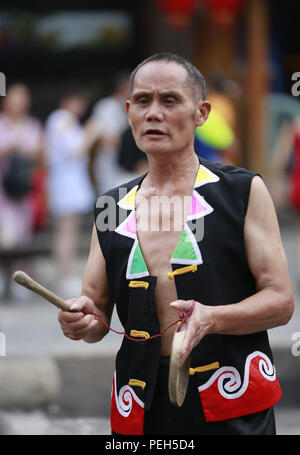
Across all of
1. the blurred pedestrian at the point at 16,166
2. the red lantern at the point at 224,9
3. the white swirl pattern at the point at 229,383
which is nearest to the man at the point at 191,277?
the white swirl pattern at the point at 229,383

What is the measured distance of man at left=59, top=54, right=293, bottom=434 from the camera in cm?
271

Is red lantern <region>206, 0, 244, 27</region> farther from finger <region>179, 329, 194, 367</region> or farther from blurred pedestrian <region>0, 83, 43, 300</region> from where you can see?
finger <region>179, 329, 194, 367</region>

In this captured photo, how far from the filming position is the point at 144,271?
2785 mm

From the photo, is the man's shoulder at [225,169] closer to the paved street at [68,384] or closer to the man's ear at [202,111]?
the man's ear at [202,111]

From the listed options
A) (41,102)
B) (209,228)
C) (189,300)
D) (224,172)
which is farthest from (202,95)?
(41,102)

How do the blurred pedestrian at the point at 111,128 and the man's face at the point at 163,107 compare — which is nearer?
the man's face at the point at 163,107

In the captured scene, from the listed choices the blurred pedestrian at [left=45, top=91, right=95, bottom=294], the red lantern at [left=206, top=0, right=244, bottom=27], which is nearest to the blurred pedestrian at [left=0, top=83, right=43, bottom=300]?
the blurred pedestrian at [left=45, top=91, right=95, bottom=294]

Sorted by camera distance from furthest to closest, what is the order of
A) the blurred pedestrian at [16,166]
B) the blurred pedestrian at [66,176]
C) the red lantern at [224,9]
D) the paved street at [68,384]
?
the red lantern at [224,9] < the blurred pedestrian at [66,176] < the blurred pedestrian at [16,166] < the paved street at [68,384]

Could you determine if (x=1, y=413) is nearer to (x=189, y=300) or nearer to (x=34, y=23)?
(x=189, y=300)

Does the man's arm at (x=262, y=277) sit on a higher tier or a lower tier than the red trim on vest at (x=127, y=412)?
higher

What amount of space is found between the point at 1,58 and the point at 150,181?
33.6 ft

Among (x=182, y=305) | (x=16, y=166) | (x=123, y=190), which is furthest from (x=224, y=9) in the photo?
(x=182, y=305)

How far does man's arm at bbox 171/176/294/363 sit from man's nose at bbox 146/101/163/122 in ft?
1.16

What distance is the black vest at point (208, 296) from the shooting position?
2.72m
